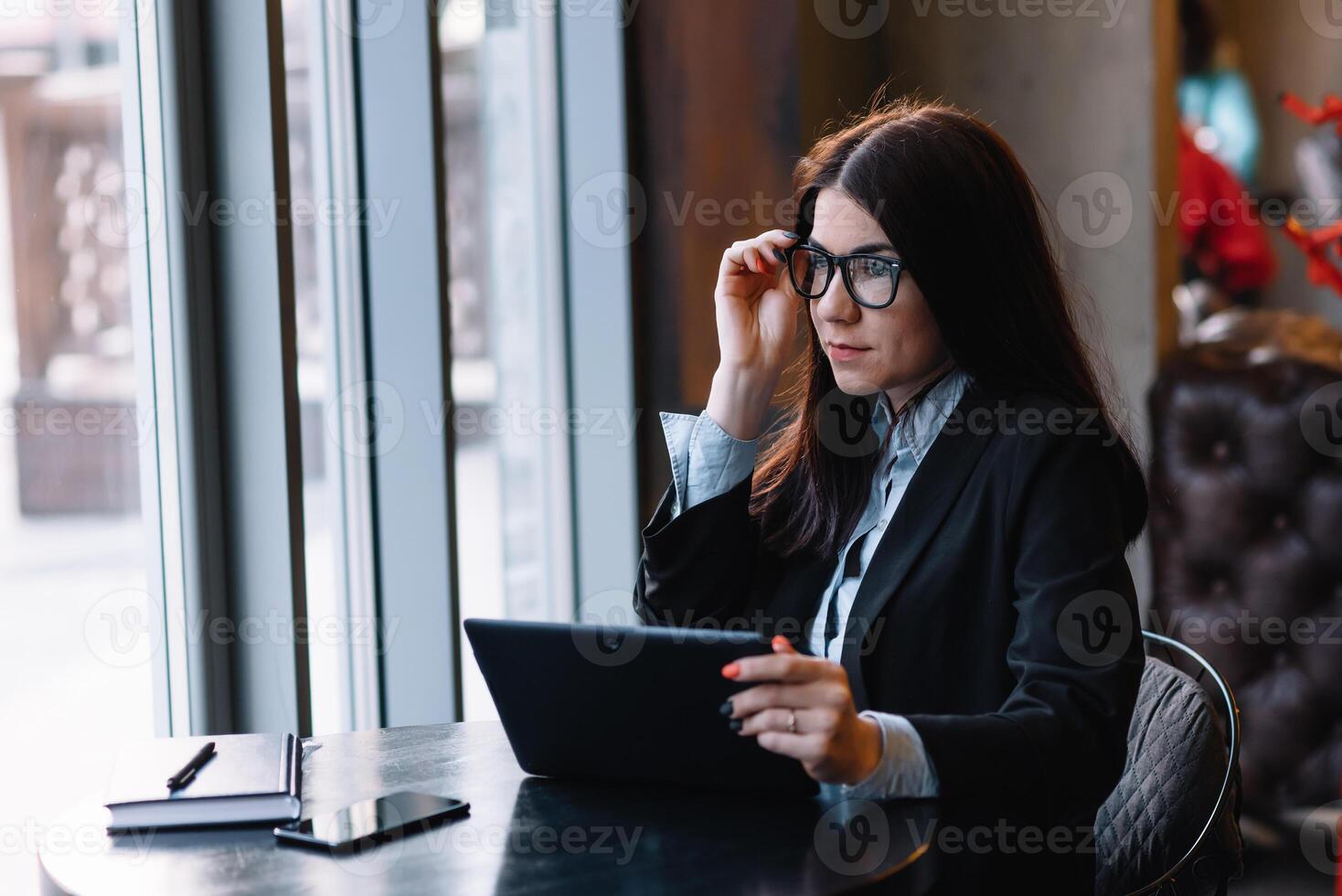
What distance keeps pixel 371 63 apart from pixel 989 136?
1312 mm

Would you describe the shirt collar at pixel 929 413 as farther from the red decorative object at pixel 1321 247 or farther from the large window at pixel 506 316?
the large window at pixel 506 316

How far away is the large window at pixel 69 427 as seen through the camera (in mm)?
1729

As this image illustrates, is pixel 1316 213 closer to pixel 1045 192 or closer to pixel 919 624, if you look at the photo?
pixel 1045 192

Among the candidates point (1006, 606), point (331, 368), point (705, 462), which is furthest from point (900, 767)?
point (331, 368)

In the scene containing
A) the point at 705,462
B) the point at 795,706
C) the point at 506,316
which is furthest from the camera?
the point at 506,316

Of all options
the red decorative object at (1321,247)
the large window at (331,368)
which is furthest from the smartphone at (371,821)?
the red decorative object at (1321,247)

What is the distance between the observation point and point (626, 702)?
3.64 feet

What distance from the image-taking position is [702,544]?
152 centimetres

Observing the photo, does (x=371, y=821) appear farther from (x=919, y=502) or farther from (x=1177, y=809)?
(x=1177, y=809)

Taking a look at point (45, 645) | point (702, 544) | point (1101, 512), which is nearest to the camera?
point (1101, 512)

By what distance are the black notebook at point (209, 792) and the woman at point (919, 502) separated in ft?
1.32

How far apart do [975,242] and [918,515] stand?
0.99 feet

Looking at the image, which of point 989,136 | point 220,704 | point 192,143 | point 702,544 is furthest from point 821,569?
point 192,143

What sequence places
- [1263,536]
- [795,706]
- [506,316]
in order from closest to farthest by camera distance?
[795,706], [1263,536], [506,316]
